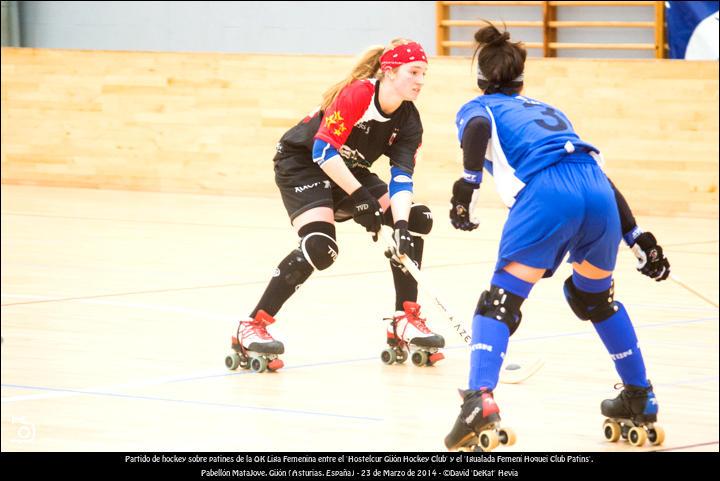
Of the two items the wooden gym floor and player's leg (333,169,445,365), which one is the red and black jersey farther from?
the wooden gym floor

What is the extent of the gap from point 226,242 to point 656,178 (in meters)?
3.78

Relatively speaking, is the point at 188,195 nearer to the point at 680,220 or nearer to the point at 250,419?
the point at 680,220

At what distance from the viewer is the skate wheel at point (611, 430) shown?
4.01 meters

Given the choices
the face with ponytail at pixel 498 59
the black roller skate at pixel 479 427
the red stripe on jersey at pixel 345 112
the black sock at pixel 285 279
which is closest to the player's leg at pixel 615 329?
the black roller skate at pixel 479 427

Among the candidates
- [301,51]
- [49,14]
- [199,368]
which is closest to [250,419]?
[199,368]

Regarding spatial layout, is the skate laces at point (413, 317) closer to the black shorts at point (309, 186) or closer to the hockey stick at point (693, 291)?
the black shorts at point (309, 186)

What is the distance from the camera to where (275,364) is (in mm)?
5137

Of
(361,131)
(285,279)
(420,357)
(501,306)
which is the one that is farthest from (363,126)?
(501,306)

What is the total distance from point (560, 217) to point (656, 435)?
921 millimetres

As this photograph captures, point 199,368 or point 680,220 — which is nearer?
point 199,368

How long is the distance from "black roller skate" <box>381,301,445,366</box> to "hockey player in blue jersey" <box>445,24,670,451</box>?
156 centimetres

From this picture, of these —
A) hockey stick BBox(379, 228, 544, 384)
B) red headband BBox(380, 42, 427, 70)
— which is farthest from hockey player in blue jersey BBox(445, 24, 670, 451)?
hockey stick BBox(379, 228, 544, 384)

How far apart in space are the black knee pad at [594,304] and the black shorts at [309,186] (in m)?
1.35

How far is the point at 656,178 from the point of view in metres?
10.2
